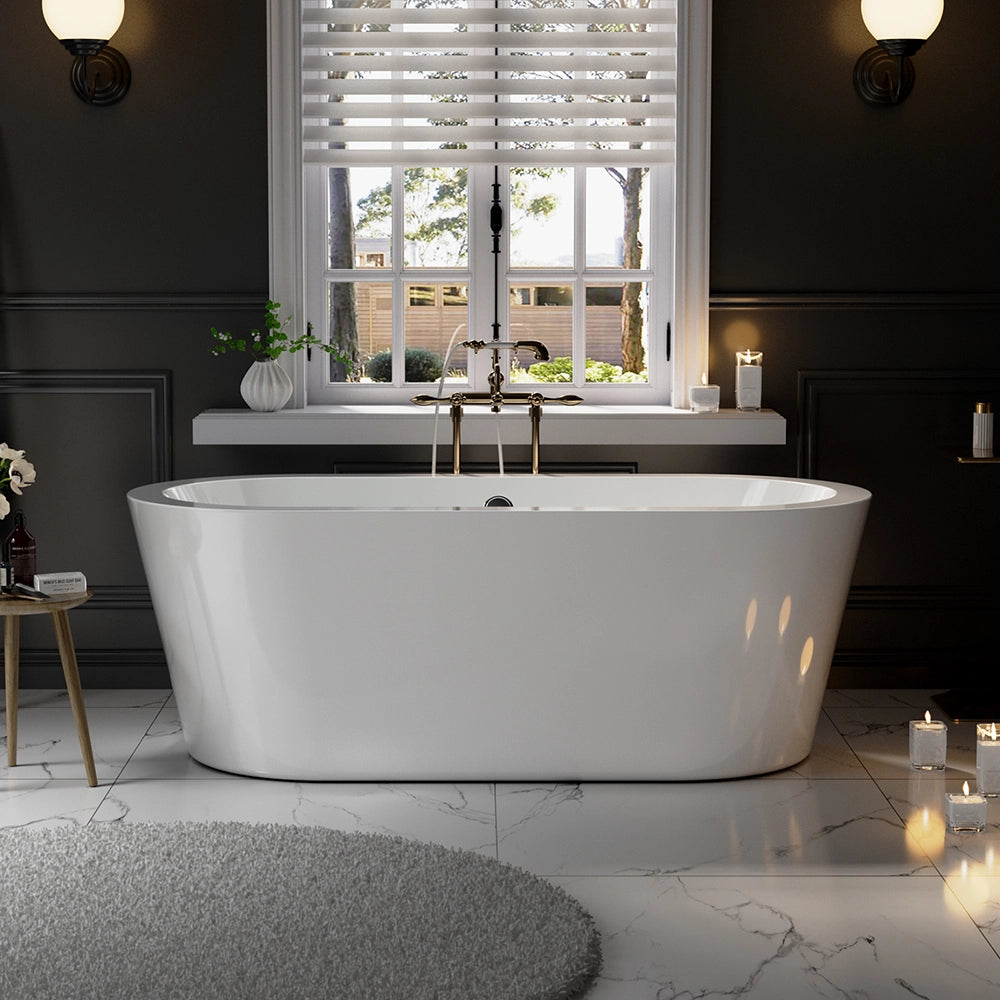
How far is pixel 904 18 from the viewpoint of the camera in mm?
3686

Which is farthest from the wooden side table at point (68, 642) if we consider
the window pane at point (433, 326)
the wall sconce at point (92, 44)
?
the wall sconce at point (92, 44)

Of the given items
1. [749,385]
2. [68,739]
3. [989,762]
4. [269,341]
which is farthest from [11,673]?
[989,762]

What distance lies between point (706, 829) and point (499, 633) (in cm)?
63

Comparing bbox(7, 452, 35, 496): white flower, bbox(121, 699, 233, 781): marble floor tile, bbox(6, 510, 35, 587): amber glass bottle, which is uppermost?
bbox(7, 452, 35, 496): white flower

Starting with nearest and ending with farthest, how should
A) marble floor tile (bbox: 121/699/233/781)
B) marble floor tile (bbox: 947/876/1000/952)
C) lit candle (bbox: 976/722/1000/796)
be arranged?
marble floor tile (bbox: 947/876/1000/952), lit candle (bbox: 976/722/1000/796), marble floor tile (bbox: 121/699/233/781)

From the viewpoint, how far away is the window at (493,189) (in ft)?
12.7

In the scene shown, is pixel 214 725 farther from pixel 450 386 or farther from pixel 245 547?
pixel 450 386

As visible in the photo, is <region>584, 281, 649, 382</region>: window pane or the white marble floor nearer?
the white marble floor

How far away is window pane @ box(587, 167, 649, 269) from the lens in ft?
13.4

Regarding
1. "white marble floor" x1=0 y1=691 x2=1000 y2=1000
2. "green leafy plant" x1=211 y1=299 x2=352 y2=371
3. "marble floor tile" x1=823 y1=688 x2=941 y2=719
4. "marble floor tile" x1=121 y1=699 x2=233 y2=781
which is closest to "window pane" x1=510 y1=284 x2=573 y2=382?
"green leafy plant" x1=211 y1=299 x2=352 y2=371

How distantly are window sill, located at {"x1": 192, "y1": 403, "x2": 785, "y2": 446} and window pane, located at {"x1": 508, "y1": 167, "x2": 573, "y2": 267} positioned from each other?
1.89ft

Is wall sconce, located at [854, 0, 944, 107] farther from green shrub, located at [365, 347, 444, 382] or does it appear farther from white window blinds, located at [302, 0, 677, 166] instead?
green shrub, located at [365, 347, 444, 382]

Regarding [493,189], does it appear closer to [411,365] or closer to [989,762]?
[411,365]

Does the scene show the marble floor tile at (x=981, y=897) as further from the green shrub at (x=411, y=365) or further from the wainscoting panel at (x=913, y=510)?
the green shrub at (x=411, y=365)
